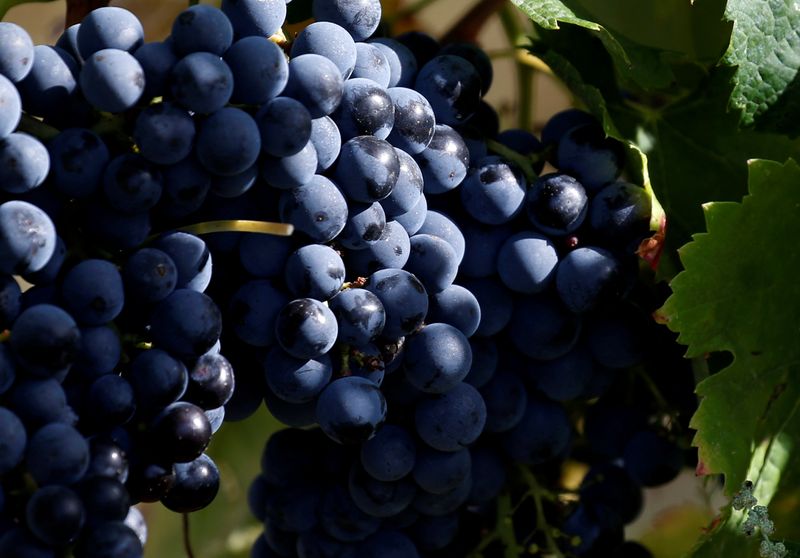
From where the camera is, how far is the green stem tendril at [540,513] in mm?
938

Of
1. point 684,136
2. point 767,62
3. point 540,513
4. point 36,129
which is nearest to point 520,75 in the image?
point 684,136

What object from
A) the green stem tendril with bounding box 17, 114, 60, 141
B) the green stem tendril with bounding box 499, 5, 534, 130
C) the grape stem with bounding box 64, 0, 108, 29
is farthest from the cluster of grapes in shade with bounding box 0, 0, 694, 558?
the green stem tendril with bounding box 499, 5, 534, 130

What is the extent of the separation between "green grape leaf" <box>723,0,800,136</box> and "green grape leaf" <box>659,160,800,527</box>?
0.21ft

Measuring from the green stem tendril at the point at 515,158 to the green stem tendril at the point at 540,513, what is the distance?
0.88ft

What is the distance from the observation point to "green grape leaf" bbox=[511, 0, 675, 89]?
85 cm

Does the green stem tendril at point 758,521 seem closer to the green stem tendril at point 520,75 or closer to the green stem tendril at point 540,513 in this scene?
the green stem tendril at point 540,513

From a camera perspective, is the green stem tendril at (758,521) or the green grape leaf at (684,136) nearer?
the green stem tendril at (758,521)

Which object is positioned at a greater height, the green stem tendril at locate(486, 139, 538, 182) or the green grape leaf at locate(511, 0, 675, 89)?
the green grape leaf at locate(511, 0, 675, 89)

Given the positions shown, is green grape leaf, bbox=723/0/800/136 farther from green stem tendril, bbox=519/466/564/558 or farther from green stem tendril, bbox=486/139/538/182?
green stem tendril, bbox=519/466/564/558

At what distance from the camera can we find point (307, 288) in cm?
72

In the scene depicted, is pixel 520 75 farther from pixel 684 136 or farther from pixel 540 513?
pixel 540 513

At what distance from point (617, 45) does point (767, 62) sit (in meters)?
0.13

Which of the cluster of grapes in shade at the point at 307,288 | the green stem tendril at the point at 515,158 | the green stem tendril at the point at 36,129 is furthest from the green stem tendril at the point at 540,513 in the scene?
the green stem tendril at the point at 36,129

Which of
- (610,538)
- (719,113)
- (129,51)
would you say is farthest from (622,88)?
(129,51)
